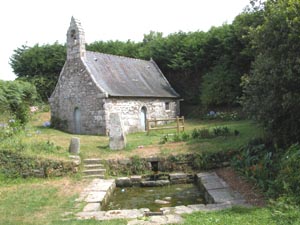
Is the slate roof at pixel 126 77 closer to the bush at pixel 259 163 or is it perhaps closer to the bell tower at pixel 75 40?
the bell tower at pixel 75 40

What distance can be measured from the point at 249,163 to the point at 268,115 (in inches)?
62.9

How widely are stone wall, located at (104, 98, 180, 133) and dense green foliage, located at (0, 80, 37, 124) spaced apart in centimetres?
462

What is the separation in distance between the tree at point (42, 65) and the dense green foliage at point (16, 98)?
1593cm

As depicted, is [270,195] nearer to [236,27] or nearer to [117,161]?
[117,161]

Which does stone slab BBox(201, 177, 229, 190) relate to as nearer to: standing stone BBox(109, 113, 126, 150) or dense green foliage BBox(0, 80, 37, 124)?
standing stone BBox(109, 113, 126, 150)

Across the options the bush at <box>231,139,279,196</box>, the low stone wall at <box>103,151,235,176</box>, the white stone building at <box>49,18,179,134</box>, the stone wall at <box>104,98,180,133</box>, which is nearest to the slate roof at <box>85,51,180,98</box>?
the white stone building at <box>49,18,179,134</box>

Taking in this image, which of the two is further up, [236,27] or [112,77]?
[236,27]

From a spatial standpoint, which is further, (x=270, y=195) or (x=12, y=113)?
(x=12, y=113)

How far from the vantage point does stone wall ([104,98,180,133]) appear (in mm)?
19672

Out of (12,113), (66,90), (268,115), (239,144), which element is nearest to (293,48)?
(268,115)

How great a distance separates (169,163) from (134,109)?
31.3 feet

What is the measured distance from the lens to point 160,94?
2402cm

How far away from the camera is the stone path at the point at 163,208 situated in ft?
22.0

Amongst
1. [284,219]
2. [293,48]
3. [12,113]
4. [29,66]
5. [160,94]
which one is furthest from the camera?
[29,66]
